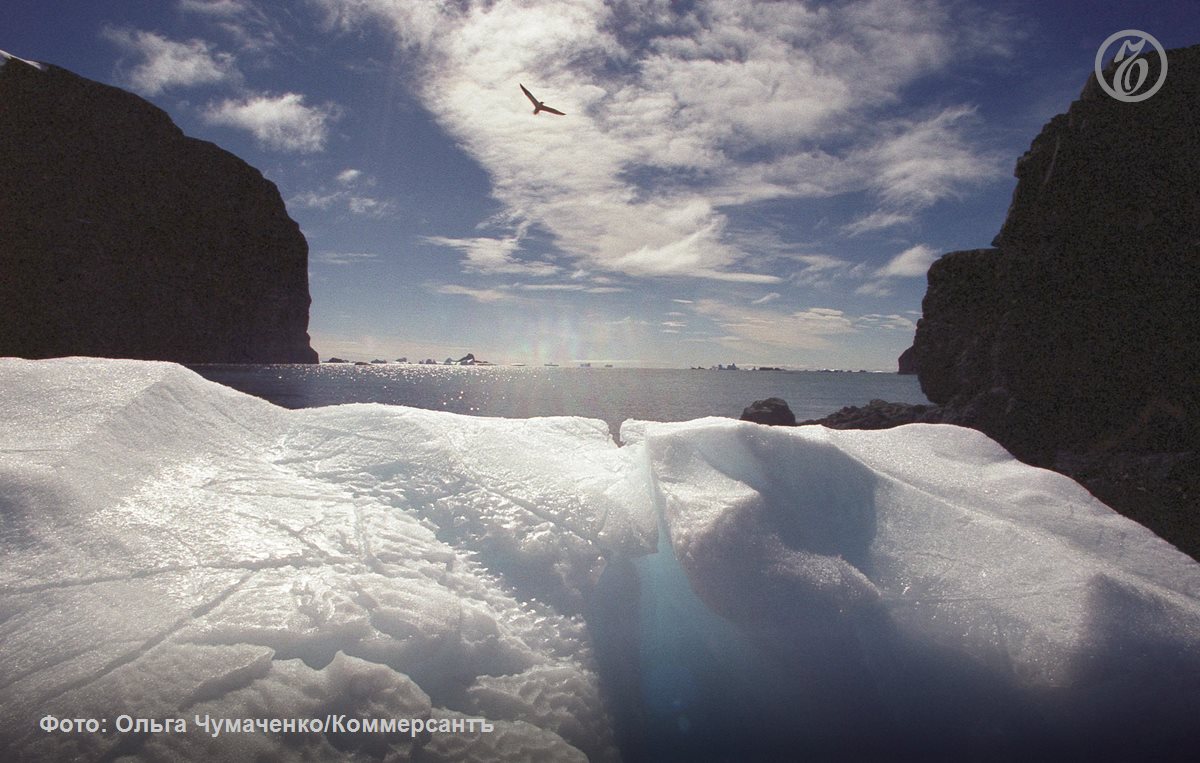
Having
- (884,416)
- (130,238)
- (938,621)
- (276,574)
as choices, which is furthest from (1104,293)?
(130,238)

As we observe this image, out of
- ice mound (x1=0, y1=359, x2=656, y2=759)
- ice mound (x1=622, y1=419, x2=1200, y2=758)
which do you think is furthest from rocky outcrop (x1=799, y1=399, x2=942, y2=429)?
ice mound (x1=0, y1=359, x2=656, y2=759)

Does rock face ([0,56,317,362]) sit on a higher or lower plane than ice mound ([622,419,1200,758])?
higher

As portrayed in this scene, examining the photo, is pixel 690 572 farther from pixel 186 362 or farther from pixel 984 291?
pixel 186 362

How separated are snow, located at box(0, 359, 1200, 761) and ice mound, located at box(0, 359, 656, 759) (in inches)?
0.6

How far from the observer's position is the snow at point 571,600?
227 centimetres

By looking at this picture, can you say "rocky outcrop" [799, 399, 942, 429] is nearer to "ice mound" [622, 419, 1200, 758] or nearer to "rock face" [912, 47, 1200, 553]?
"rock face" [912, 47, 1200, 553]

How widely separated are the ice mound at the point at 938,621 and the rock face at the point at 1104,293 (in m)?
15.4

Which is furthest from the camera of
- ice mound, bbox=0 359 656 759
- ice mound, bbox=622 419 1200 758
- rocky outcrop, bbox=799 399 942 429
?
rocky outcrop, bbox=799 399 942 429

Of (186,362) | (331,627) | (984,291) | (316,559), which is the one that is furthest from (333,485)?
(186,362)

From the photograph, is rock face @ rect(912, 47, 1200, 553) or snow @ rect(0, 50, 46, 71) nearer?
rock face @ rect(912, 47, 1200, 553)

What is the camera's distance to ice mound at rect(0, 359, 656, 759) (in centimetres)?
215

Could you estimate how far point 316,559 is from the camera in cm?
299

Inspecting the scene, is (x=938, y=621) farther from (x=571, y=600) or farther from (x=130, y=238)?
(x=130, y=238)

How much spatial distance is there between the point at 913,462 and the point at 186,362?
116582 mm
